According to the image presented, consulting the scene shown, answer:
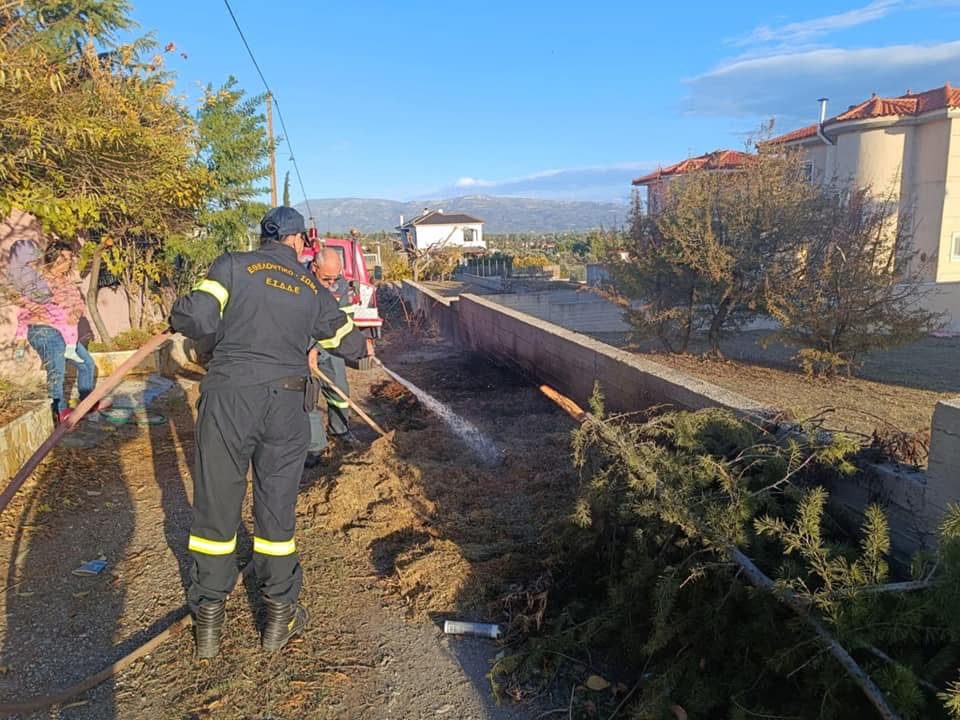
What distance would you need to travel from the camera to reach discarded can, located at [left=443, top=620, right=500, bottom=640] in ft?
10.5

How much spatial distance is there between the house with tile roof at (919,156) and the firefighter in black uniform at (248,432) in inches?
803

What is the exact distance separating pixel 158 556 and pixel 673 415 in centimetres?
301

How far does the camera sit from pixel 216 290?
122 inches

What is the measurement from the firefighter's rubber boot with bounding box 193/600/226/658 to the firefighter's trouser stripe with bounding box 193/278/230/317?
1.29 m

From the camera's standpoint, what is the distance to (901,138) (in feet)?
67.5

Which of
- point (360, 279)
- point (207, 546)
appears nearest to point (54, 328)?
point (207, 546)

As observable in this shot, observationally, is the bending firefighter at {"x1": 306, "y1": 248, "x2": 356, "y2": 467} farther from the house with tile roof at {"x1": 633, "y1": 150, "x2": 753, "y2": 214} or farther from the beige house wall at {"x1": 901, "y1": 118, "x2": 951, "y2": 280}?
the beige house wall at {"x1": 901, "y1": 118, "x2": 951, "y2": 280}

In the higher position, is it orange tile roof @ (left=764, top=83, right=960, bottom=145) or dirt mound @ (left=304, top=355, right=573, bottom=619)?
orange tile roof @ (left=764, top=83, right=960, bottom=145)

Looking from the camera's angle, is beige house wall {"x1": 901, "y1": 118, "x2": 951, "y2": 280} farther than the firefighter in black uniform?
Yes

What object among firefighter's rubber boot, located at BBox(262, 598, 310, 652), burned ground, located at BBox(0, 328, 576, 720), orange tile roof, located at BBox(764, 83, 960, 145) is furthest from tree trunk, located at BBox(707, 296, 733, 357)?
orange tile roof, located at BBox(764, 83, 960, 145)

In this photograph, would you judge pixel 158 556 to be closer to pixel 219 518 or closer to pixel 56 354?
pixel 219 518

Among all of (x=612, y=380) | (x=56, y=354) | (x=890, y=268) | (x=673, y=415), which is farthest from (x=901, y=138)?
(x=56, y=354)

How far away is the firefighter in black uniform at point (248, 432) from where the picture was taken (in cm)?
305

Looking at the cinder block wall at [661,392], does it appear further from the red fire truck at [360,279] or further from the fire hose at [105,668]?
the fire hose at [105,668]
